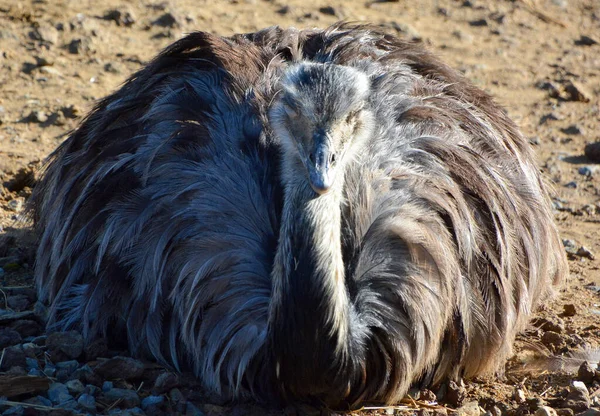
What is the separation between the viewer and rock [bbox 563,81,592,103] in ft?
26.7

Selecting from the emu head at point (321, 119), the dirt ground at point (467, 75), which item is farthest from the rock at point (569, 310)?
the emu head at point (321, 119)

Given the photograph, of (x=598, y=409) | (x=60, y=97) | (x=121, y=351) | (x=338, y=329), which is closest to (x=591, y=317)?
(x=598, y=409)

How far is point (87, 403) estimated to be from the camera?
4.05m

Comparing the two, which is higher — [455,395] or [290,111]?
[290,111]

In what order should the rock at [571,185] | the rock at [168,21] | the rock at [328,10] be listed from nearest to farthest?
the rock at [571,185]
the rock at [168,21]
the rock at [328,10]

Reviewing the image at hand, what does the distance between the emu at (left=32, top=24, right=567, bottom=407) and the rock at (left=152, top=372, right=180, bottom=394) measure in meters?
0.12

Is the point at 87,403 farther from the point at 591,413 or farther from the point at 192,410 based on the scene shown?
the point at 591,413

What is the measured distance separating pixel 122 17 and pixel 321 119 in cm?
499

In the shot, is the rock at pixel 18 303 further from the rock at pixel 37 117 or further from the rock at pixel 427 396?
the rock at pixel 37 117

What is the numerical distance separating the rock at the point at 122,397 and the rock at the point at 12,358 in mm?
401

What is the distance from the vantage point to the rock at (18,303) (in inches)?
195

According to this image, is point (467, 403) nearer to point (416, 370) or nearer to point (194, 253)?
point (416, 370)

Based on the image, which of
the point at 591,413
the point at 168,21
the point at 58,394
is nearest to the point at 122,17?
the point at 168,21

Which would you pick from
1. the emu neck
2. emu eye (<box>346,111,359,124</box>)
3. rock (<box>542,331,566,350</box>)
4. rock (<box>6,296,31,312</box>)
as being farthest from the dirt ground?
emu eye (<box>346,111,359,124</box>)
